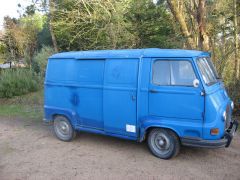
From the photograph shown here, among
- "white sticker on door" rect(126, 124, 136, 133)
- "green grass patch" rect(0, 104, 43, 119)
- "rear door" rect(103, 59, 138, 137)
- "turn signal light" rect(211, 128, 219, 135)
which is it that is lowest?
"green grass patch" rect(0, 104, 43, 119)

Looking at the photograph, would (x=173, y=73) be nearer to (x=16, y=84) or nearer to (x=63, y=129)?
(x=63, y=129)

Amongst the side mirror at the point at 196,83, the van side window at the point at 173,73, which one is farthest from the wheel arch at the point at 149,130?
the side mirror at the point at 196,83

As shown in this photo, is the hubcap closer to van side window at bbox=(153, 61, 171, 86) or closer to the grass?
van side window at bbox=(153, 61, 171, 86)

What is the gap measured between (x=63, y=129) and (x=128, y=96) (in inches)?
87.7

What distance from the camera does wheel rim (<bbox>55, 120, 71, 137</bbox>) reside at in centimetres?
709

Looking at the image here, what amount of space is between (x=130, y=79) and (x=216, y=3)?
25.2 ft

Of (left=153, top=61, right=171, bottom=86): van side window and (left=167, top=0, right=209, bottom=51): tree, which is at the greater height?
(left=167, top=0, right=209, bottom=51): tree

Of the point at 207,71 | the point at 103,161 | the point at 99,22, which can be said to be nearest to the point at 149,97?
the point at 207,71

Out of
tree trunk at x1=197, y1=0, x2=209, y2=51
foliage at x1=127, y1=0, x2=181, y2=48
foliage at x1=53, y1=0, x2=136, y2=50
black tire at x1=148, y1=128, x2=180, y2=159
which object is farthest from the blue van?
foliage at x1=127, y1=0, x2=181, y2=48

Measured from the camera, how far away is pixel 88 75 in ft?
21.0

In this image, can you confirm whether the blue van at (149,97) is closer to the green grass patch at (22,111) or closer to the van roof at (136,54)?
the van roof at (136,54)

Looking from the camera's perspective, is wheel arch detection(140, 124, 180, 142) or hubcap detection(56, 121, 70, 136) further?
hubcap detection(56, 121, 70, 136)

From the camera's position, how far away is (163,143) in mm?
5699

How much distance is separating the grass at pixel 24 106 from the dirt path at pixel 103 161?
3.32m
